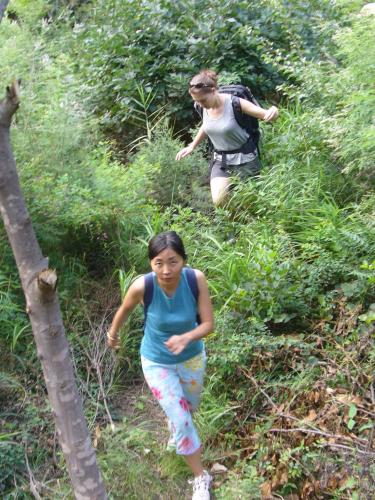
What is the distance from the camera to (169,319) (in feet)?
11.3

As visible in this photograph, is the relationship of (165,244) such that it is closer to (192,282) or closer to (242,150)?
(192,282)

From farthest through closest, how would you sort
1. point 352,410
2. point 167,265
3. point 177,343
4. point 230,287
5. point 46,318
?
point 230,287 < point 352,410 < point 167,265 < point 177,343 < point 46,318

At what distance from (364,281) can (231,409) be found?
4.23ft

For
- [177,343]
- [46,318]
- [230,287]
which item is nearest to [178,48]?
[230,287]

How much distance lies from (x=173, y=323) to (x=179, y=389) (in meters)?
0.39

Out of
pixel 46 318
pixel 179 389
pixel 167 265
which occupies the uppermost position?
pixel 46 318

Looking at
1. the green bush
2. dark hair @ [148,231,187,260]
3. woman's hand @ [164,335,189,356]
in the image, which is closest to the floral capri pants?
woman's hand @ [164,335,189,356]

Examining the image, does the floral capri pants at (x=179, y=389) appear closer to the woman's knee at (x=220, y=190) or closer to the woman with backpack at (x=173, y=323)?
the woman with backpack at (x=173, y=323)

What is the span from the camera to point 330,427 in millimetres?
3777

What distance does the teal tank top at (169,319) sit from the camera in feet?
11.2

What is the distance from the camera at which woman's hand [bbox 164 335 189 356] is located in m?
3.20

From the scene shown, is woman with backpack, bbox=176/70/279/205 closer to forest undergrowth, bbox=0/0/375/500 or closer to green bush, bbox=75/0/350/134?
forest undergrowth, bbox=0/0/375/500

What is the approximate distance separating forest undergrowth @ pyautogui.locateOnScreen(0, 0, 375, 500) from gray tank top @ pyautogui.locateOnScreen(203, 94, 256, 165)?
323 millimetres

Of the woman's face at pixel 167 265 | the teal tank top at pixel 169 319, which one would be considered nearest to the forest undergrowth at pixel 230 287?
the teal tank top at pixel 169 319
